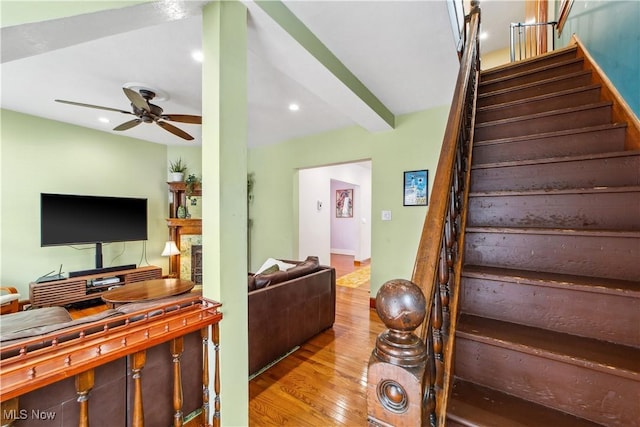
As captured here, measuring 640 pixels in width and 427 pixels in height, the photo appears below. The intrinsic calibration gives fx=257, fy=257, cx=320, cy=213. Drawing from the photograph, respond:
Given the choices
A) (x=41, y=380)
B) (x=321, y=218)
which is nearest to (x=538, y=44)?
(x=321, y=218)

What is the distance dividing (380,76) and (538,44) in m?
2.96

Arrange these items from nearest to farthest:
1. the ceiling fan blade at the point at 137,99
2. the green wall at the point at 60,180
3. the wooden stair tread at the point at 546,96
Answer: the wooden stair tread at the point at 546,96 → the ceiling fan blade at the point at 137,99 → the green wall at the point at 60,180

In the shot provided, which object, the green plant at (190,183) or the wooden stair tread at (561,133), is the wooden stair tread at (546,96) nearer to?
the wooden stair tread at (561,133)

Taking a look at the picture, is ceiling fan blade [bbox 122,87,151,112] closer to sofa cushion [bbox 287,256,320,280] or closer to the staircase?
sofa cushion [bbox 287,256,320,280]

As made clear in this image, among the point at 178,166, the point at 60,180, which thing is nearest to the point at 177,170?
the point at 178,166

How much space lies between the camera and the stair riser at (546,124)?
62.9 inches

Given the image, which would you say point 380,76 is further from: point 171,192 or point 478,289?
point 171,192

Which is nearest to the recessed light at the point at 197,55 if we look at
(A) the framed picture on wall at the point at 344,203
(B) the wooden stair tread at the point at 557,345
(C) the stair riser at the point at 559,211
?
(C) the stair riser at the point at 559,211

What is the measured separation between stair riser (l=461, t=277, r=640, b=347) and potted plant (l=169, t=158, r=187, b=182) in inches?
201

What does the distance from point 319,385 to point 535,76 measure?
10.4 ft

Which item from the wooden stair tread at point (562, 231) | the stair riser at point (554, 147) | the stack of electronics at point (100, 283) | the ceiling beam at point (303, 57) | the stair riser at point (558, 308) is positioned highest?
the ceiling beam at point (303, 57)

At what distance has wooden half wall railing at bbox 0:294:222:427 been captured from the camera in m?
0.81

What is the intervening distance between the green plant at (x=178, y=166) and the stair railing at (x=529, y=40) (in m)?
5.52

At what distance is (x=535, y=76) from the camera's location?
7.48 ft
